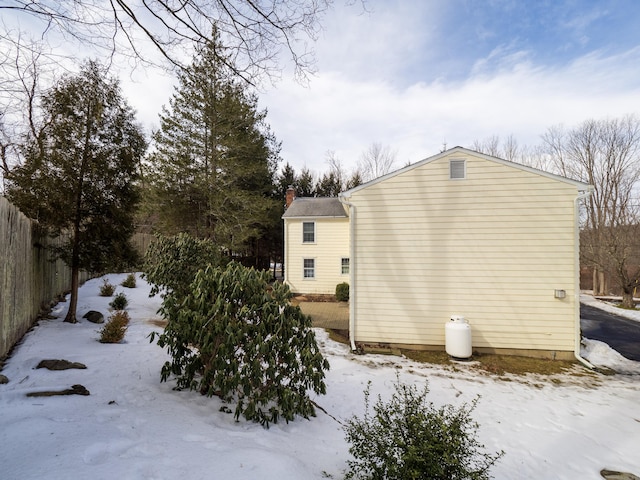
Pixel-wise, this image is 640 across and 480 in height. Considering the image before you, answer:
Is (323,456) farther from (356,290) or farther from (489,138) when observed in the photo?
(489,138)

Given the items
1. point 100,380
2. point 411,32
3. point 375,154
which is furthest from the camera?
point 375,154

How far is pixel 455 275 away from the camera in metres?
7.63

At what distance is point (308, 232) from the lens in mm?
16203

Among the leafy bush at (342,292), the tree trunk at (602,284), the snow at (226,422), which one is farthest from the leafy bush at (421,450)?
the tree trunk at (602,284)

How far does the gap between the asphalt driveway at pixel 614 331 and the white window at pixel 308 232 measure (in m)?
12.0

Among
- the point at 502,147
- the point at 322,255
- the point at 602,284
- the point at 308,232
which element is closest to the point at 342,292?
the point at 322,255

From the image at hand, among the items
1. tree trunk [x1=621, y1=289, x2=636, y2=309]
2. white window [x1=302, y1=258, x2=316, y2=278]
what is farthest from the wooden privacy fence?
tree trunk [x1=621, y1=289, x2=636, y2=309]

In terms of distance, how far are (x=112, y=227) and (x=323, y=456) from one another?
736 cm

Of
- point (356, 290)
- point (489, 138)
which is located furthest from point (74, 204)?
point (489, 138)

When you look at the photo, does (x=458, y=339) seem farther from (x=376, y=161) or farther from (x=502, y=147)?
(x=502, y=147)

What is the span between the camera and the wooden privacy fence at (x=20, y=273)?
4.33 m

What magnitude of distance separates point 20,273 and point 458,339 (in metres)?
9.05

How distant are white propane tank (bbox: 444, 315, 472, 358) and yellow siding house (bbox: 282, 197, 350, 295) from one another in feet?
28.0

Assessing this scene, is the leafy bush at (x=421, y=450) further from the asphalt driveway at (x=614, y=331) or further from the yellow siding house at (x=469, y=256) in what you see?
the asphalt driveway at (x=614, y=331)
